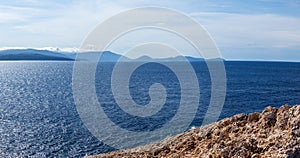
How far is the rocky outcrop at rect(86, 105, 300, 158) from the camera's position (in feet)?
45.9

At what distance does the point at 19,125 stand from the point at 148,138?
30.4 metres

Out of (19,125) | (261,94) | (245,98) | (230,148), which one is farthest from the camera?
(261,94)

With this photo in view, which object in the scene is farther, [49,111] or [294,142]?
[49,111]

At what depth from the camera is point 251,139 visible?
50.1ft

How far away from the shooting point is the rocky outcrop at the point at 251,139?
45.9ft

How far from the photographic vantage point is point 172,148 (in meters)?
19.4

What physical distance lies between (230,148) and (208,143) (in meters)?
2.02

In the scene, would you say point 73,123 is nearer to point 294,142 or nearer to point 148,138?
point 148,138

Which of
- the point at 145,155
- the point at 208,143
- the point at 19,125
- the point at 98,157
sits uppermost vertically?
the point at 208,143

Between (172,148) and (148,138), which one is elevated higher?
(172,148)

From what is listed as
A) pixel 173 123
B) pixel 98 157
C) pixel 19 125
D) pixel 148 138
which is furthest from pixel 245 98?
pixel 98 157

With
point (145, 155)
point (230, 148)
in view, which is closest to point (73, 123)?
point (145, 155)

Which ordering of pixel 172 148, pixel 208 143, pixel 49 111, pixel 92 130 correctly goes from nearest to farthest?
1. pixel 208 143
2. pixel 172 148
3. pixel 92 130
4. pixel 49 111

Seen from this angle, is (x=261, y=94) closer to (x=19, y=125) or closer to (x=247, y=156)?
(x=19, y=125)
